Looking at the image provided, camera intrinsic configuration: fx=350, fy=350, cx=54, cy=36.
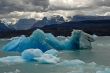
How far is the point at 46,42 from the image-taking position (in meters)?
22.8

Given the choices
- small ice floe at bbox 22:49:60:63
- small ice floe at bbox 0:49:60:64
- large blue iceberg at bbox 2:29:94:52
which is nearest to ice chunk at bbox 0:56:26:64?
small ice floe at bbox 0:49:60:64

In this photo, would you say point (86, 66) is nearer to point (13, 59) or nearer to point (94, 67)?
point (94, 67)

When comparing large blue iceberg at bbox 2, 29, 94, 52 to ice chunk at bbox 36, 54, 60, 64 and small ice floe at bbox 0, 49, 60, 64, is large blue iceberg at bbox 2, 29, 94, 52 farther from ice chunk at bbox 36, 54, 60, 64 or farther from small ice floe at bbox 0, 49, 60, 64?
ice chunk at bbox 36, 54, 60, 64

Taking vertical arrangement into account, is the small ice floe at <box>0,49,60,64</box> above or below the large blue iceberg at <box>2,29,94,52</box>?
above

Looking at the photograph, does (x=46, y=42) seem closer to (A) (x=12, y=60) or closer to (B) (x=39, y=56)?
(B) (x=39, y=56)

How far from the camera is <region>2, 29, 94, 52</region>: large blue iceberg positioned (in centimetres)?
2256

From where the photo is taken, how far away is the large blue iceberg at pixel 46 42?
22.6 meters

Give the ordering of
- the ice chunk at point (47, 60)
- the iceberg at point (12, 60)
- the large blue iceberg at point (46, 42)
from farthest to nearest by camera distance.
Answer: the large blue iceberg at point (46, 42) → the iceberg at point (12, 60) → the ice chunk at point (47, 60)

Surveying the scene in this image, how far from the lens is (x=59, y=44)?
944 inches

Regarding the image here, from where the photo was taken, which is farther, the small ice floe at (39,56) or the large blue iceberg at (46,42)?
the large blue iceberg at (46,42)

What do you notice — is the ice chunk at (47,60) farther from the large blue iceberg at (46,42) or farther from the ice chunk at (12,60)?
the large blue iceberg at (46,42)

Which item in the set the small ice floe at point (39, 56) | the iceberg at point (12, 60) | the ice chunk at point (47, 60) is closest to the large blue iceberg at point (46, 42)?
the small ice floe at point (39, 56)

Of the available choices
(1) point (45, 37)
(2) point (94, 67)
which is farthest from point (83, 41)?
(2) point (94, 67)

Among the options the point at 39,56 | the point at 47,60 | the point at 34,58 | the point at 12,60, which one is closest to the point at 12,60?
the point at 12,60
